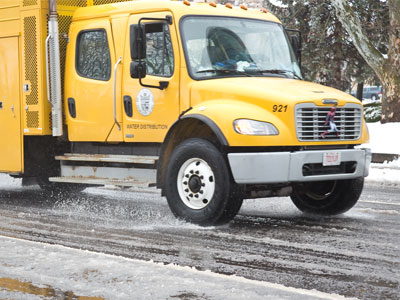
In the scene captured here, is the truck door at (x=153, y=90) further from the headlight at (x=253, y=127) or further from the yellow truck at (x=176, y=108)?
the headlight at (x=253, y=127)

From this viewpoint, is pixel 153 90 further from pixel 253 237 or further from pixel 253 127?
pixel 253 237

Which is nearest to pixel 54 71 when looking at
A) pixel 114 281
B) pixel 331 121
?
pixel 331 121

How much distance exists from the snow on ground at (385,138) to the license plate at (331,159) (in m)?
9.58

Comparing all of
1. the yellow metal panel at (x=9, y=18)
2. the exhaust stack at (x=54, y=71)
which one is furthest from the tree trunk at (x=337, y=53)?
the exhaust stack at (x=54, y=71)

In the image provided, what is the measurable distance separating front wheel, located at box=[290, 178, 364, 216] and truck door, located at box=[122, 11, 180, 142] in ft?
5.76

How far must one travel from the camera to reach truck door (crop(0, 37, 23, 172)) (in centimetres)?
1065

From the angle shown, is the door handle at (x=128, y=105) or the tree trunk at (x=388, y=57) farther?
the tree trunk at (x=388, y=57)

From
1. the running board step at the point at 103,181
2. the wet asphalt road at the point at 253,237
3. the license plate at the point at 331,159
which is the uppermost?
the license plate at the point at 331,159

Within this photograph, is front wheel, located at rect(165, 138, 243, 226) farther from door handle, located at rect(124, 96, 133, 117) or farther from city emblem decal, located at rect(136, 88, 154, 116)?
door handle, located at rect(124, 96, 133, 117)

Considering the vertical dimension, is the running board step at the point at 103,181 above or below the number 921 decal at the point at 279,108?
below

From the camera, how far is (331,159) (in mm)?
8156

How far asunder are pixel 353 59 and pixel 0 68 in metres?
23.5

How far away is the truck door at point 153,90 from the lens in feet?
28.8

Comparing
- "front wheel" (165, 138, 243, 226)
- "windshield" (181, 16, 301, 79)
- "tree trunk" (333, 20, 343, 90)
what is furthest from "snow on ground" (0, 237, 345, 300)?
"tree trunk" (333, 20, 343, 90)
